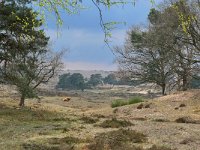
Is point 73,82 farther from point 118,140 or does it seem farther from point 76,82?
point 118,140

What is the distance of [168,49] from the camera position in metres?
43.7

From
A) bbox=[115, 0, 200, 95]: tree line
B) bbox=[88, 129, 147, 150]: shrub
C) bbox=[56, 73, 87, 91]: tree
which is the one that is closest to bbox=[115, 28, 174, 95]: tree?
bbox=[115, 0, 200, 95]: tree line

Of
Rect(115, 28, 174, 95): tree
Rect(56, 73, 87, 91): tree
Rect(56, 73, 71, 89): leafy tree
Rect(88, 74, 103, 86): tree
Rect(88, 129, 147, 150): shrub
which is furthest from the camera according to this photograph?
Rect(88, 74, 103, 86): tree

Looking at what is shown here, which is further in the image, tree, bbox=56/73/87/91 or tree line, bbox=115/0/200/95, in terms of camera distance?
tree, bbox=56/73/87/91

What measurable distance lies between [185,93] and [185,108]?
5.41 metres

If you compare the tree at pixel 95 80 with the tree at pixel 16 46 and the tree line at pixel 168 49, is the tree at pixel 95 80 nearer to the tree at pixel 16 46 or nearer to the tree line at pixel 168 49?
the tree line at pixel 168 49

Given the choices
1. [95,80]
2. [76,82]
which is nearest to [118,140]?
[76,82]

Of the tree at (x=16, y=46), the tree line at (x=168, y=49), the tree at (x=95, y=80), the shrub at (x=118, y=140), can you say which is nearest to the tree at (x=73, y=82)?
the tree at (x=95, y=80)

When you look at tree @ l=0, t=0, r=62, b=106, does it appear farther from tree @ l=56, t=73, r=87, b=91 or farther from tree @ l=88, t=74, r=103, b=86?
tree @ l=88, t=74, r=103, b=86

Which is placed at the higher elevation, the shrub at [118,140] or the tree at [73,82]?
the tree at [73,82]

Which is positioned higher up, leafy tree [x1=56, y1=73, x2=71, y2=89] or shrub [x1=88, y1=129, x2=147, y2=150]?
leafy tree [x1=56, y1=73, x2=71, y2=89]

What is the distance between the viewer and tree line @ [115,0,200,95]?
38906 mm

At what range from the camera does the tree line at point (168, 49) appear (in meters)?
38.9

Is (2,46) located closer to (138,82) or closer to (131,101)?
→ (131,101)
